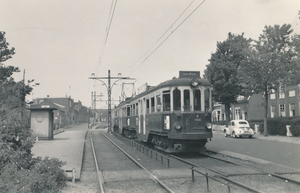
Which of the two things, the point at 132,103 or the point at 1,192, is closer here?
the point at 1,192

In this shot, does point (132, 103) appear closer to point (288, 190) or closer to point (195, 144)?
point (195, 144)

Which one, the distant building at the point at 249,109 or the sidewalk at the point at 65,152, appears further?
the distant building at the point at 249,109

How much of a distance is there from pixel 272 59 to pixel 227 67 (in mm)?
9735

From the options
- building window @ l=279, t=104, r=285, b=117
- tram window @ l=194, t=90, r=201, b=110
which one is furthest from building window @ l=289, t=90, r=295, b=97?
tram window @ l=194, t=90, r=201, b=110

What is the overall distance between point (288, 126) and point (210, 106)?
47.8ft

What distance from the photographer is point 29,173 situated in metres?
6.30

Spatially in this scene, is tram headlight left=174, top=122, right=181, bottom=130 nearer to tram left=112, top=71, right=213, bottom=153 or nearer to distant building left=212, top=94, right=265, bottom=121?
tram left=112, top=71, right=213, bottom=153

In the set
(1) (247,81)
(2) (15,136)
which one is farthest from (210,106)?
(1) (247,81)

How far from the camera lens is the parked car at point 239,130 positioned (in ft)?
81.4

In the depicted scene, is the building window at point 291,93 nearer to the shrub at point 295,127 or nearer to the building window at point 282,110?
the building window at point 282,110

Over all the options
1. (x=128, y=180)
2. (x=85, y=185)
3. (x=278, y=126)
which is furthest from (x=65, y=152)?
(x=278, y=126)

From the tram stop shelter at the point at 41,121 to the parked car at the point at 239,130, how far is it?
1458cm

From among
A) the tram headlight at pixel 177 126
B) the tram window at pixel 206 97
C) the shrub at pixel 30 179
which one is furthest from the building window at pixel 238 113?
the shrub at pixel 30 179

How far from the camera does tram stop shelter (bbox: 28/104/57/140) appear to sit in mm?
22062
